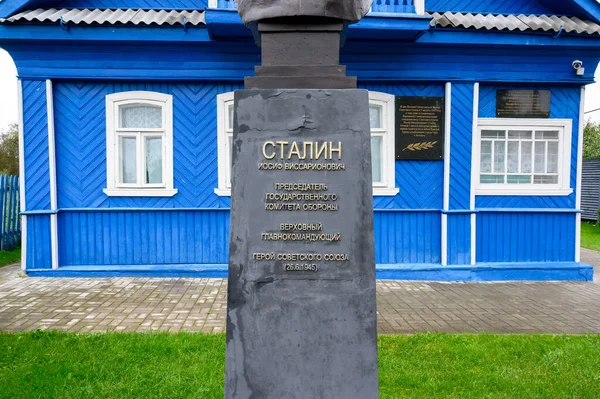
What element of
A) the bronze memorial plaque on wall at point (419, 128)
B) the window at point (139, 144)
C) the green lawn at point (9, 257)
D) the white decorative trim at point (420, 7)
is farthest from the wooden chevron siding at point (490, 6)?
the green lawn at point (9, 257)

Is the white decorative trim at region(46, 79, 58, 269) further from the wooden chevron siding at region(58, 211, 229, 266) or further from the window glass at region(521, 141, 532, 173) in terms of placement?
the window glass at region(521, 141, 532, 173)

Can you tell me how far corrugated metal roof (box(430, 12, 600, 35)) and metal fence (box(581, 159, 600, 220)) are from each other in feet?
38.4

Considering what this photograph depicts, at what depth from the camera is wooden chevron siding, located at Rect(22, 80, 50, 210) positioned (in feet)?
24.0

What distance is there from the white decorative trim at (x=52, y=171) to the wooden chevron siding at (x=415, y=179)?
17.4 feet

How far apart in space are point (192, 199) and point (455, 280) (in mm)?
4806

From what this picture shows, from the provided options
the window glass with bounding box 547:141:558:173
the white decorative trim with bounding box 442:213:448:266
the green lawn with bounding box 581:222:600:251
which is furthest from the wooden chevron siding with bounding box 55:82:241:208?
the green lawn with bounding box 581:222:600:251

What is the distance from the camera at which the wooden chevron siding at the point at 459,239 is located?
7.55 m

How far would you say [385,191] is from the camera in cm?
759

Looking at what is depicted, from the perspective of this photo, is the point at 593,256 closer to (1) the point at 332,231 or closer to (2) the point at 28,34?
(1) the point at 332,231

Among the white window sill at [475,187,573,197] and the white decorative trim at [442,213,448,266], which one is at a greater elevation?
the white window sill at [475,187,573,197]

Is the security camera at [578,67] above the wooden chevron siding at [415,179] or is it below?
above

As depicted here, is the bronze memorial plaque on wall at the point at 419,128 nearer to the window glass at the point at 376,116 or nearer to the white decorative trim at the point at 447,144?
the white decorative trim at the point at 447,144

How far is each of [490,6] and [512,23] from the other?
970 millimetres

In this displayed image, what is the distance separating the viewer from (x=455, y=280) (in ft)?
24.7
